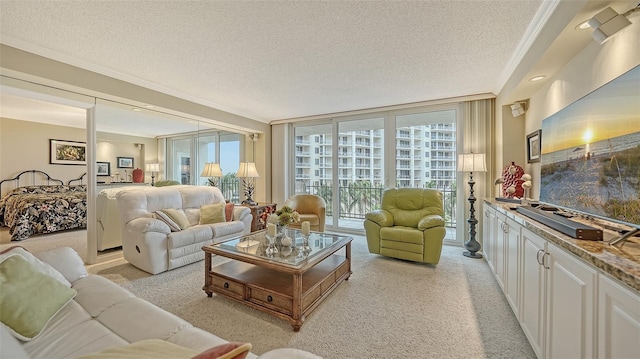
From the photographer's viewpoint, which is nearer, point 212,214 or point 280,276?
point 280,276

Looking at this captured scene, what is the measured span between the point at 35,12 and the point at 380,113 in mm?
4383

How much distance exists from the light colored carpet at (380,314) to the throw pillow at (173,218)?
0.56 m

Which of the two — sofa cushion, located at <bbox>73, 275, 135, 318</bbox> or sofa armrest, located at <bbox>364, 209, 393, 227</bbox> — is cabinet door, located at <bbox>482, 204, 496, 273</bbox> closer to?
sofa armrest, located at <bbox>364, 209, 393, 227</bbox>

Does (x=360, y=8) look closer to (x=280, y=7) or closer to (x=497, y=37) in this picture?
(x=280, y=7)

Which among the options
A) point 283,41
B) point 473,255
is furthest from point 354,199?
point 283,41

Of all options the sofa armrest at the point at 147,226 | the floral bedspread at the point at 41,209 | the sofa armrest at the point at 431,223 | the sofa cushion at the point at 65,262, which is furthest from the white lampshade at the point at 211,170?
the sofa armrest at the point at 431,223

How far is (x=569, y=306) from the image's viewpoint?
115 cm

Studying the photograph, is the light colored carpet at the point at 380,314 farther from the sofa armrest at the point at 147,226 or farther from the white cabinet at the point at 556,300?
the sofa armrest at the point at 147,226

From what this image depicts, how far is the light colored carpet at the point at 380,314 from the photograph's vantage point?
170 cm

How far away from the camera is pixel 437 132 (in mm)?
4316

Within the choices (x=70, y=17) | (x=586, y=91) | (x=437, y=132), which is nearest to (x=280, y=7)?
(x=70, y=17)

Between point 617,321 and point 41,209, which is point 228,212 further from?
point 617,321

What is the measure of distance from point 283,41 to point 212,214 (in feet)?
8.88

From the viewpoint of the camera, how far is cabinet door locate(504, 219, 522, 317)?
1850 mm
